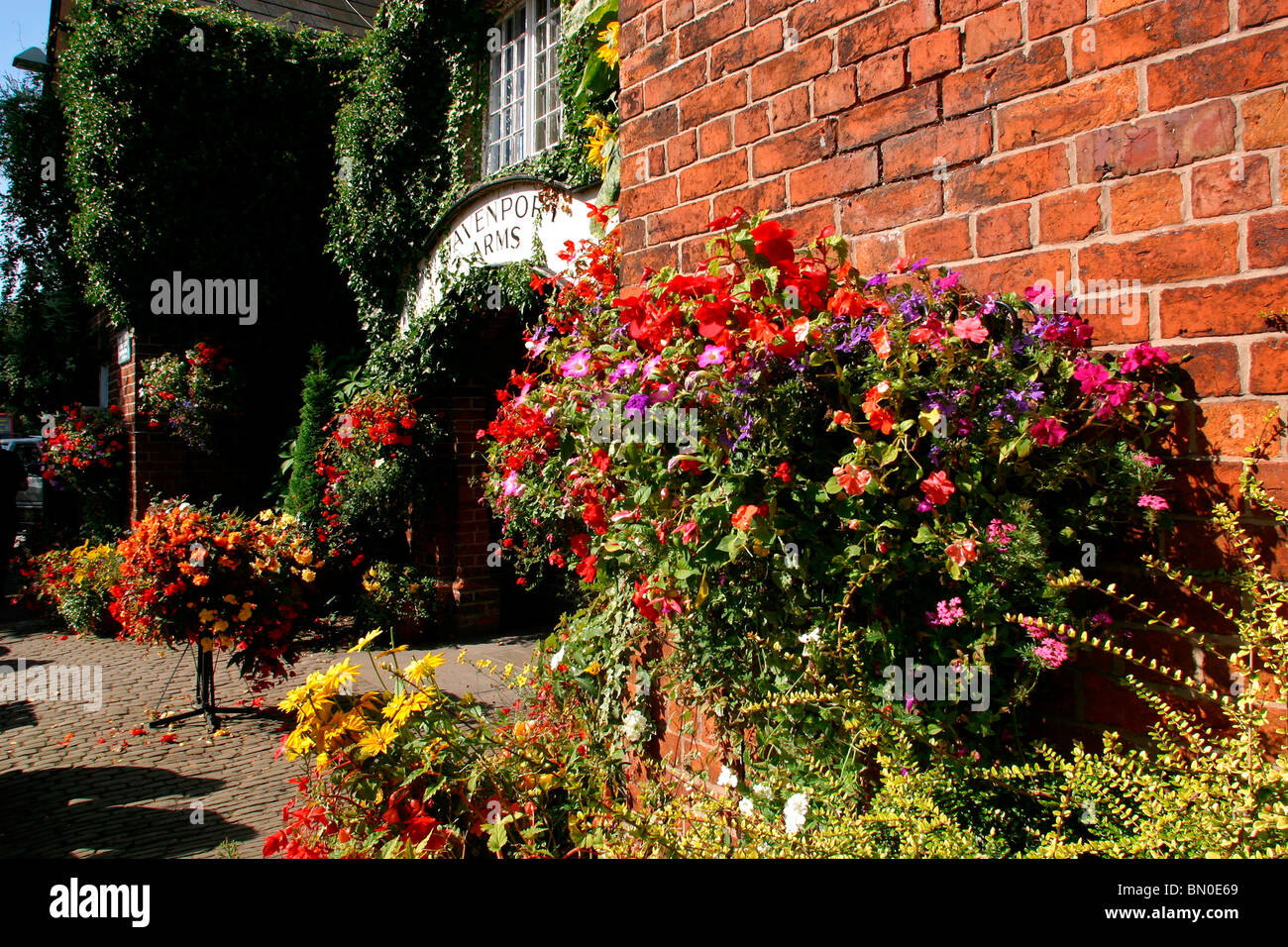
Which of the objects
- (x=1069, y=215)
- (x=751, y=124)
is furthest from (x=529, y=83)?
(x=1069, y=215)

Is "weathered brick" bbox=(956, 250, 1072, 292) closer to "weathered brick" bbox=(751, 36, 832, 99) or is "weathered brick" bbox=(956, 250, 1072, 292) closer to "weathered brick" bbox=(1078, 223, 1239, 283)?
"weathered brick" bbox=(1078, 223, 1239, 283)

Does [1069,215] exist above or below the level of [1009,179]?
below

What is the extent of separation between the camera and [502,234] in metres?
6.39

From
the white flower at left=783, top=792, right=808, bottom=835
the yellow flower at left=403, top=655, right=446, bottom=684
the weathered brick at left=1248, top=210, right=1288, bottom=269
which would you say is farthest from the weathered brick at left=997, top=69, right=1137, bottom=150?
the yellow flower at left=403, top=655, right=446, bottom=684

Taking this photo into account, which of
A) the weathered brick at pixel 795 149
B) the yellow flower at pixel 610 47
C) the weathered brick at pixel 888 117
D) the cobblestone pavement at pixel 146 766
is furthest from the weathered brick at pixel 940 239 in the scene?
the cobblestone pavement at pixel 146 766

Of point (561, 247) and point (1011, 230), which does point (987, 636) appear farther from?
point (561, 247)

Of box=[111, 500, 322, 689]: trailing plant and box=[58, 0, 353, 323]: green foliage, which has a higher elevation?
box=[58, 0, 353, 323]: green foliage

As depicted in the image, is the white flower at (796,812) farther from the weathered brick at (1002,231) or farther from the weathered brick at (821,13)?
the weathered brick at (821,13)

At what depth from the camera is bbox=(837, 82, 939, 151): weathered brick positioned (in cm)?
217

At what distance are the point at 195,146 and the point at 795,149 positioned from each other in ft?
28.6

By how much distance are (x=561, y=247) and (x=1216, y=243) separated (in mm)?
4419

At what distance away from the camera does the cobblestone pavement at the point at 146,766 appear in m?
3.91

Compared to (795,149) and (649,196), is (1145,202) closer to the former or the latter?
(795,149)

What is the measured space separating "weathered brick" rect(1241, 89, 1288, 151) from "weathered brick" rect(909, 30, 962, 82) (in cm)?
66
